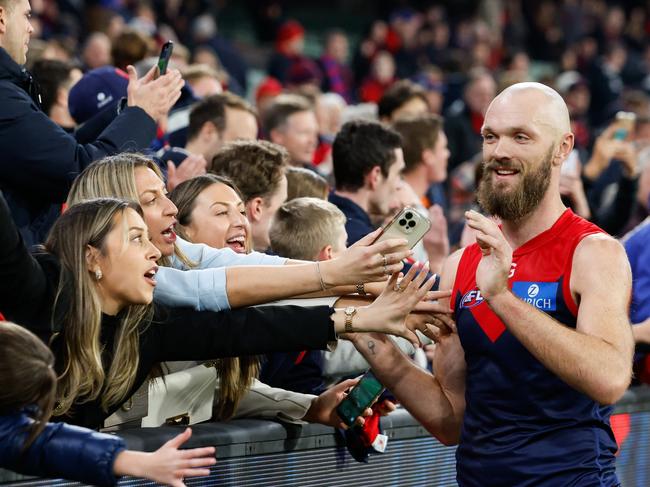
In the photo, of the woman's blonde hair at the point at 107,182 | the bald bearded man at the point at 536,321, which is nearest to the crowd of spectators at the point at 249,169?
the woman's blonde hair at the point at 107,182

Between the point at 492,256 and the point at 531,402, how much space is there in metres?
0.52

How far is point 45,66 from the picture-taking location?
6.73 m

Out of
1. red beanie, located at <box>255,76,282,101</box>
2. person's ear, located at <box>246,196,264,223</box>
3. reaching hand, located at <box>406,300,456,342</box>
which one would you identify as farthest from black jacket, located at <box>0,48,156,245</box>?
red beanie, located at <box>255,76,282,101</box>

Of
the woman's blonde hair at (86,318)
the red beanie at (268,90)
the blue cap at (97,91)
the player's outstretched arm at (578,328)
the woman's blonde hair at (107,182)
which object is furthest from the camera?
the red beanie at (268,90)

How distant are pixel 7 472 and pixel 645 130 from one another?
9.11 metres

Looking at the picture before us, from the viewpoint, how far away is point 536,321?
3.38 m

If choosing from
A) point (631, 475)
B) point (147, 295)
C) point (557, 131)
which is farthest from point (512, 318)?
point (631, 475)

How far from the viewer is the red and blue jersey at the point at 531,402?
3.57 meters

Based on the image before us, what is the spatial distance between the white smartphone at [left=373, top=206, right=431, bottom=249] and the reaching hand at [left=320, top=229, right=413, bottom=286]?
59 millimetres

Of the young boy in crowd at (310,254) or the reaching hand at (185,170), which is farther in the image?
the reaching hand at (185,170)

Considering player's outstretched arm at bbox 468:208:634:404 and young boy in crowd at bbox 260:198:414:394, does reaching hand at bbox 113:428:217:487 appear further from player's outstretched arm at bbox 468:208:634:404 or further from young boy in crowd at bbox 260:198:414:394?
young boy in crowd at bbox 260:198:414:394

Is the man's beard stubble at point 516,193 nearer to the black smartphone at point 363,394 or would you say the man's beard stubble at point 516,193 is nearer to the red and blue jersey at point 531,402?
the red and blue jersey at point 531,402

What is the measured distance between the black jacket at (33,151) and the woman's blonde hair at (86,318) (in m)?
0.87

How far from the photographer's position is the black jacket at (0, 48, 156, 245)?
442cm
